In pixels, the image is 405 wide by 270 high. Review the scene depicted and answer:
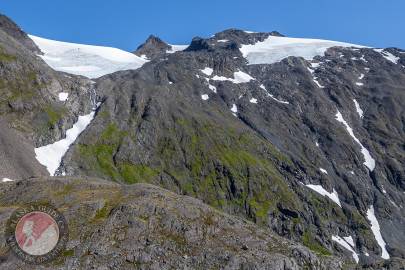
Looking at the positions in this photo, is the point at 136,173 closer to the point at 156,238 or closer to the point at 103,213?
the point at 103,213

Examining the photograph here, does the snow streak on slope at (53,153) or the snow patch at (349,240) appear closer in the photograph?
the snow streak on slope at (53,153)

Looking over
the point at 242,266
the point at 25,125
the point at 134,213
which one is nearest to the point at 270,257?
the point at 242,266

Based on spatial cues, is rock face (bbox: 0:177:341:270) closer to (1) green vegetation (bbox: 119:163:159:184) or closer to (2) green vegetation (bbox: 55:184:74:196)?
(2) green vegetation (bbox: 55:184:74:196)

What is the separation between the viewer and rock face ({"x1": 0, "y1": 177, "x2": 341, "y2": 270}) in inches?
2997

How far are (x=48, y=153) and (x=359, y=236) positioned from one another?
11169 centimetres

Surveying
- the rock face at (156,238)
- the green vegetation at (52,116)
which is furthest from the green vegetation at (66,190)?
the green vegetation at (52,116)

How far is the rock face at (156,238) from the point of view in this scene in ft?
250

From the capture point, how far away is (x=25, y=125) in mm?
185375

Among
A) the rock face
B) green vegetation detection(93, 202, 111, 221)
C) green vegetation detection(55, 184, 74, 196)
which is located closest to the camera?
the rock face

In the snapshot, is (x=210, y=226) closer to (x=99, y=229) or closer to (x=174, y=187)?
(x=99, y=229)

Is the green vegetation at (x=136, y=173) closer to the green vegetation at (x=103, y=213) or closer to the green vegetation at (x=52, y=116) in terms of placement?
the green vegetation at (x=52, y=116)

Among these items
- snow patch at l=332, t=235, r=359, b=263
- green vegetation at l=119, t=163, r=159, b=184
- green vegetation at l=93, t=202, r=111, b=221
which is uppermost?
green vegetation at l=93, t=202, r=111, b=221

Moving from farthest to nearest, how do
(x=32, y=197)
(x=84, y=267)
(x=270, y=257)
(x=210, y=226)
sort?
Answer: (x=32, y=197), (x=210, y=226), (x=270, y=257), (x=84, y=267)

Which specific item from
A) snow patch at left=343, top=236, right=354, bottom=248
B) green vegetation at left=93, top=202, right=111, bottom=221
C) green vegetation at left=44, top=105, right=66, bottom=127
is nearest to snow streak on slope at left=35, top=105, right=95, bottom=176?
green vegetation at left=44, top=105, right=66, bottom=127
